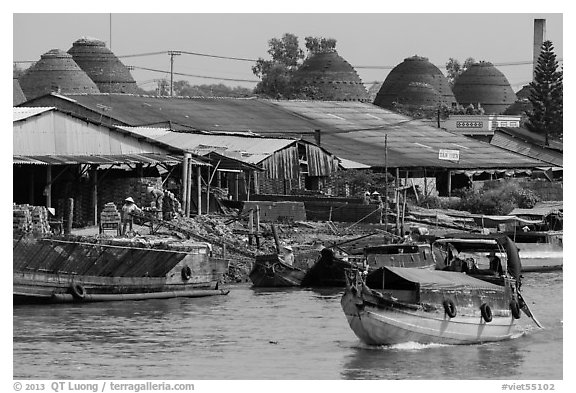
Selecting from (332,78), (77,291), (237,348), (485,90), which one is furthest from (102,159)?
(485,90)

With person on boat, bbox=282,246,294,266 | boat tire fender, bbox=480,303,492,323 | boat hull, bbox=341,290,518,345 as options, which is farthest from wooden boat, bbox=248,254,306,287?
boat hull, bbox=341,290,518,345

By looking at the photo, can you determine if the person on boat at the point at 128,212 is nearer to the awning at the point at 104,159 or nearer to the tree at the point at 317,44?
the awning at the point at 104,159

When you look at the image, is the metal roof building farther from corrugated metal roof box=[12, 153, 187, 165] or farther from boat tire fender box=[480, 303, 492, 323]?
boat tire fender box=[480, 303, 492, 323]

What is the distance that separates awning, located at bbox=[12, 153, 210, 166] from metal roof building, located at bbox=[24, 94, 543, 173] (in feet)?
37.7

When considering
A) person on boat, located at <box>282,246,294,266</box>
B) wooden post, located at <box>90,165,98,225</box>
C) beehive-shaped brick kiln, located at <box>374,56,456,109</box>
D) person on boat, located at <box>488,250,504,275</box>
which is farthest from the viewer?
beehive-shaped brick kiln, located at <box>374,56,456,109</box>

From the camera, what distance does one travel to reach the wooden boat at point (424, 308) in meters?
26.1

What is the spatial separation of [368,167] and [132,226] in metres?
16.5

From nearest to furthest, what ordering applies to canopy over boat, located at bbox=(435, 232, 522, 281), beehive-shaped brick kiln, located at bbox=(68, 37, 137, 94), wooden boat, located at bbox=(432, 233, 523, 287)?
wooden boat, located at bbox=(432, 233, 523, 287)
canopy over boat, located at bbox=(435, 232, 522, 281)
beehive-shaped brick kiln, located at bbox=(68, 37, 137, 94)

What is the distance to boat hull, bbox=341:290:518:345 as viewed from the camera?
85.7 feet

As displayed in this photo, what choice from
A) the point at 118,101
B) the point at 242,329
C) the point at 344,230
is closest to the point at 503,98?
the point at 118,101

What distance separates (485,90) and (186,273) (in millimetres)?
61136

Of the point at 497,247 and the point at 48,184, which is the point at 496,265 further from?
the point at 48,184
